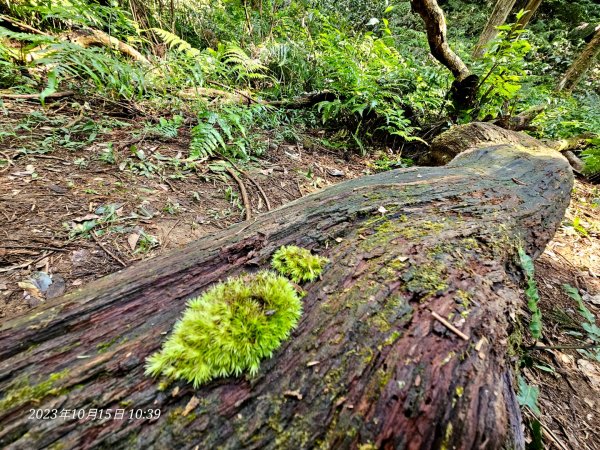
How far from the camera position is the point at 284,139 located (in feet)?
15.3

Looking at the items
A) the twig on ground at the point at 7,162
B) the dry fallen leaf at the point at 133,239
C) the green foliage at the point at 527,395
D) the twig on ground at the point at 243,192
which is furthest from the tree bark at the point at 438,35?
the twig on ground at the point at 7,162

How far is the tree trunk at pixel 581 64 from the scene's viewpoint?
344 inches

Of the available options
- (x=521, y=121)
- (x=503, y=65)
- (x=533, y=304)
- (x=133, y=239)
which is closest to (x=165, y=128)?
(x=133, y=239)

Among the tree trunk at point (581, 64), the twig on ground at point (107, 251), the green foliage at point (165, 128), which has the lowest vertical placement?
the twig on ground at point (107, 251)

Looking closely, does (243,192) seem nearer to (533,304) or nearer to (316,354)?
(316,354)

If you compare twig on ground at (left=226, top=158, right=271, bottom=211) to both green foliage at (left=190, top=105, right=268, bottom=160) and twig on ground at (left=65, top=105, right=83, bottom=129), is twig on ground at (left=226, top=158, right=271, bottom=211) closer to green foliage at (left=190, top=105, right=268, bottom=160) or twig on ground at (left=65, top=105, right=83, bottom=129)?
green foliage at (left=190, top=105, right=268, bottom=160)

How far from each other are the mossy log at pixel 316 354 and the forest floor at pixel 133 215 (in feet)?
2.34

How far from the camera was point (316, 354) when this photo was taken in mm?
1010

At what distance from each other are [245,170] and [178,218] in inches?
49.4

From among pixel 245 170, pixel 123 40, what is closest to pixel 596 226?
pixel 245 170

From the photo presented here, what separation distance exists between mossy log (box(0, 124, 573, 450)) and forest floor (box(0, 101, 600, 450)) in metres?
0.71

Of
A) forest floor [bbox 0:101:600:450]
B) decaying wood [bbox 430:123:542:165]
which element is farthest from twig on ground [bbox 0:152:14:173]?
decaying wood [bbox 430:123:542:165]

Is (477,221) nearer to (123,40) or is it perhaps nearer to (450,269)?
(450,269)

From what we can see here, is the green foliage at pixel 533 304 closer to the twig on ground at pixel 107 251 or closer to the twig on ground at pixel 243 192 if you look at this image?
the twig on ground at pixel 243 192
